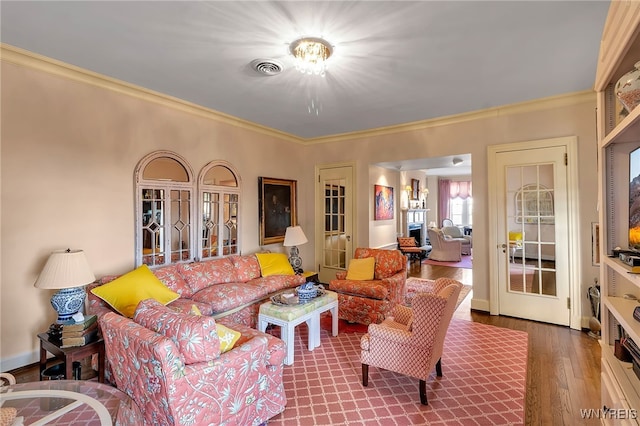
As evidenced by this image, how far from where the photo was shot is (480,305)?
4.30 metres

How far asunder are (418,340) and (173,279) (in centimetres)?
267

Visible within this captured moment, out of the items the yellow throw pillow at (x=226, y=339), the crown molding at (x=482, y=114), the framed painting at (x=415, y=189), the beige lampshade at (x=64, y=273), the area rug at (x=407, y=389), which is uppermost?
the crown molding at (x=482, y=114)

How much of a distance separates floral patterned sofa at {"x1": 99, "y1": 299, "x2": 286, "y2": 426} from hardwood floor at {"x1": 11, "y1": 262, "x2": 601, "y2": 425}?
63.8 inches

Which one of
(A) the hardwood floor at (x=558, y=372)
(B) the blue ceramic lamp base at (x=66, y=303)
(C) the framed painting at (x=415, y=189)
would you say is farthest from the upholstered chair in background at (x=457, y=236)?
(B) the blue ceramic lamp base at (x=66, y=303)

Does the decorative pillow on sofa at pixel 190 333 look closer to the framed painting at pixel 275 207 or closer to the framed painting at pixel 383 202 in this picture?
the framed painting at pixel 275 207

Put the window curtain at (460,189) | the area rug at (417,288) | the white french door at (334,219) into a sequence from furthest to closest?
the window curtain at (460,189), the white french door at (334,219), the area rug at (417,288)

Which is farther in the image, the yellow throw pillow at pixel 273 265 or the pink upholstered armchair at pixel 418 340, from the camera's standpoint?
the yellow throw pillow at pixel 273 265

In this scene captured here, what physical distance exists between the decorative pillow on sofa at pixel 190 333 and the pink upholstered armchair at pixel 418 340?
1.27 meters

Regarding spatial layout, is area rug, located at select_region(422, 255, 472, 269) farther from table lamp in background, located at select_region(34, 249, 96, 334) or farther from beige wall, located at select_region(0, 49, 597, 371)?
table lamp in background, located at select_region(34, 249, 96, 334)

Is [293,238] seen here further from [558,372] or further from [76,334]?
[558,372]

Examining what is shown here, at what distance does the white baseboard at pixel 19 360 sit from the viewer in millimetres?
2652

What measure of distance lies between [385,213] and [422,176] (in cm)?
415

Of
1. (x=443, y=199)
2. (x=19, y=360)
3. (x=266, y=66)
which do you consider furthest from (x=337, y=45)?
(x=443, y=199)

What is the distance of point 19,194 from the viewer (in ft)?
8.82
